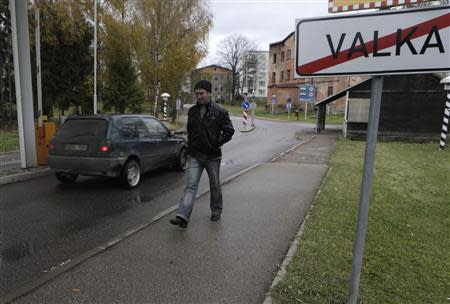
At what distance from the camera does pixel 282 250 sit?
155 inches

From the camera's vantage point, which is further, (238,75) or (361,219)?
(238,75)

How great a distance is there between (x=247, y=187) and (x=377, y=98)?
5.13 meters

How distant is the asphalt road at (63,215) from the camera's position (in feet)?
12.1

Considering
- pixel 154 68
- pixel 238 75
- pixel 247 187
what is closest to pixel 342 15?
pixel 247 187

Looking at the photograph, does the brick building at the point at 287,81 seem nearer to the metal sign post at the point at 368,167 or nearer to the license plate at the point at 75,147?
the license plate at the point at 75,147

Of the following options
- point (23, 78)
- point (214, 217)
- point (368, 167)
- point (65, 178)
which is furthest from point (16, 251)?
point (23, 78)

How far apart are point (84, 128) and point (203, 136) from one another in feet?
11.5

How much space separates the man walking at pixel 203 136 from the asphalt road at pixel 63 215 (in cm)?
94

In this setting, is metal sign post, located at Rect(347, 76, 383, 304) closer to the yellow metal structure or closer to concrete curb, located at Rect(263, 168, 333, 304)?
concrete curb, located at Rect(263, 168, 333, 304)

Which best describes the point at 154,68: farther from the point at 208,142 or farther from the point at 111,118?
the point at 208,142

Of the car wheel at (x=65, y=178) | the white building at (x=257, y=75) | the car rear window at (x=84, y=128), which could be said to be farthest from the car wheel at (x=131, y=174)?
the white building at (x=257, y=75)

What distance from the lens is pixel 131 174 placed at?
7.07 metres

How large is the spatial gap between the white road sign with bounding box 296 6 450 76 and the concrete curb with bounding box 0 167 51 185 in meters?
7.51

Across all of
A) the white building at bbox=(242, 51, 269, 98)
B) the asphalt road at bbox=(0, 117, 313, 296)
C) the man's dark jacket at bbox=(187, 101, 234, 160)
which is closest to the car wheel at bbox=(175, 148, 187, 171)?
the asphalt road at bbox=(0, 117, 313, 296)
